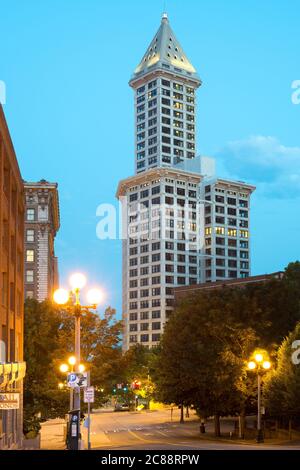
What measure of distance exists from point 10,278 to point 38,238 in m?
84.3

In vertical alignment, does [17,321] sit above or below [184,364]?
above

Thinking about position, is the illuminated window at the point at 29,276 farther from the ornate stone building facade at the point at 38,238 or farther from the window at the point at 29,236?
the window at the point at 29,236

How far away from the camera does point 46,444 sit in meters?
56.0

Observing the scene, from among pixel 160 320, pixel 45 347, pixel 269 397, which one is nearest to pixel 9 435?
pixel 45 347

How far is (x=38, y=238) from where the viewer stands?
131375 mm

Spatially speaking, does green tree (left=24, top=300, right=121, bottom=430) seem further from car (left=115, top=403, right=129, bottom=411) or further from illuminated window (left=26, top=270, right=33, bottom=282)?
car (left=115, top=403, right=129, bottom=411)

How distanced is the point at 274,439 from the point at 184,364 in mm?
9721

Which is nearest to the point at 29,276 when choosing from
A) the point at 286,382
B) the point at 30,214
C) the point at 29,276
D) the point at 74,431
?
the point at 29,276

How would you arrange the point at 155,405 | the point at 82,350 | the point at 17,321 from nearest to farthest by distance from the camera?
1. the point at 17,321
2. the point at 82,350
3. the point at 155,405

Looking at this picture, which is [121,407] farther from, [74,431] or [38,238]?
[74,431]

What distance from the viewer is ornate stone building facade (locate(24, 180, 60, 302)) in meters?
128

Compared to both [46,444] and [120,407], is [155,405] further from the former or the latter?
[46,444]

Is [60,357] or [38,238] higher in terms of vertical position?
[38,238]

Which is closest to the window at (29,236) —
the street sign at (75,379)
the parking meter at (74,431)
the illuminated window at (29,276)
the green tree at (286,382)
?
the illuminated window at (29,276)
